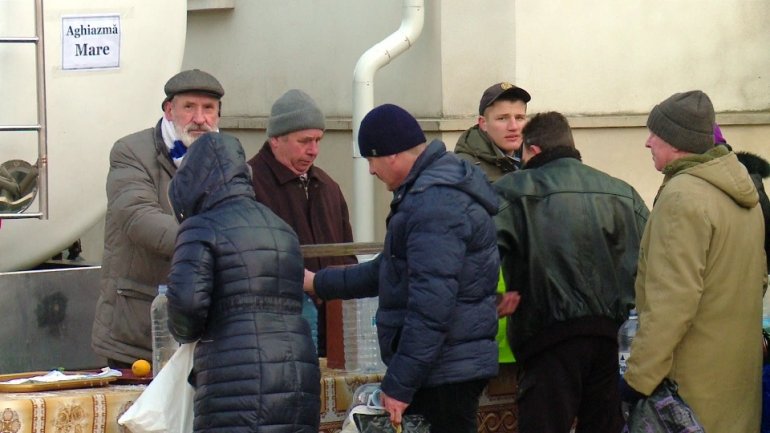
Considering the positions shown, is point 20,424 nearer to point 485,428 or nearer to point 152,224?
point 152,224

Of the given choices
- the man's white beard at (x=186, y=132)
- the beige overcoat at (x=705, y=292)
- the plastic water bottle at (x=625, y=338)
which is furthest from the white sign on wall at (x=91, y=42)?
the beige overcoat at (x=705, y=292)

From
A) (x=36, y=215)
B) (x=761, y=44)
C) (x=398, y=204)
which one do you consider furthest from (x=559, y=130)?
(x=761, y=44)

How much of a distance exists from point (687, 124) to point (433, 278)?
1.03m

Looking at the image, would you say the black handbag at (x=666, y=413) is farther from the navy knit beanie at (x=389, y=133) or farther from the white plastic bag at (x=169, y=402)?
the white plastic bag at (x=169, y=402)

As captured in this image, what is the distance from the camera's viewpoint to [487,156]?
6352 mm

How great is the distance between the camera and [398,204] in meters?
4.61

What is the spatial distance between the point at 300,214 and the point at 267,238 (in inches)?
54.2

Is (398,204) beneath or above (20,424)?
above

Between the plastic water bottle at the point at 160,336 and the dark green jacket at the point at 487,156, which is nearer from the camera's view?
the plastic water bottle at the point at 160,336

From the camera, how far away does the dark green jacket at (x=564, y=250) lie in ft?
16.6

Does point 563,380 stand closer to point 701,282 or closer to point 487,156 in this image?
point 701,282

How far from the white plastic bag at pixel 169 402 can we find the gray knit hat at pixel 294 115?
1416 mm

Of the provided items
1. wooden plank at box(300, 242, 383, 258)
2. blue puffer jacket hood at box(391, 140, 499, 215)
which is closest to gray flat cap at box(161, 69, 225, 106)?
wooden plank at box(300, 242, 383, 258)

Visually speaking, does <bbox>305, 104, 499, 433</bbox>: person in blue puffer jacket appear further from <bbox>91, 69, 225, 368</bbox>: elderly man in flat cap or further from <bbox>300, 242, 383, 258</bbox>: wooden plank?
<bbox>91, 69, 225, 368</bbox>: elderly man in flat cap
